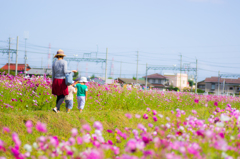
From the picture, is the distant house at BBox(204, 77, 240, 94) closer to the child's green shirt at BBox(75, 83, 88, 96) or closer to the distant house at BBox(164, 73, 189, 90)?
the distant house at BBox(164, 73, 189, 90)

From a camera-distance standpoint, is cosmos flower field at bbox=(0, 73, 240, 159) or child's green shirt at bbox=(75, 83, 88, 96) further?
child's green shirt at bbox=(75, 83, 88, 96)

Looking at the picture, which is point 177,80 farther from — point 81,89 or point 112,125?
point 112,125

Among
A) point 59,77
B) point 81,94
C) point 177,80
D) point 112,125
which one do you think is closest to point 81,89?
point 81,94

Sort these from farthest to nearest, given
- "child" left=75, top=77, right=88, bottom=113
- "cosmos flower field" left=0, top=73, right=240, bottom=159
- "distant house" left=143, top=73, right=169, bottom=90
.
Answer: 1. "distant house" left=143, top=73, right=169, bottom=90
2. "child" left=75, top=77, right=88, bottom=113
3. "cosmos flower field" left=0, top=73, right=240, bottom=159

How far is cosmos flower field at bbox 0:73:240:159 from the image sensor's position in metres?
2.55

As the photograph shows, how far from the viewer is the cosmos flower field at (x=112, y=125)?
2.55 metres

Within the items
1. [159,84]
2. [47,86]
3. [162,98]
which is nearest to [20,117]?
[47,86]

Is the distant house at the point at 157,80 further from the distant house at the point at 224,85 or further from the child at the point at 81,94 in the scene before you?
the child at the point at 81,94

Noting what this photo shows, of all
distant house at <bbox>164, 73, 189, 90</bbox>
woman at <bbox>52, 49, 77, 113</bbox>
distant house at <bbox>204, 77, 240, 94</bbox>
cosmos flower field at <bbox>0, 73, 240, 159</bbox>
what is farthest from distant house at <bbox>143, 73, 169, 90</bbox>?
woman at <bbox>52, 49, 77, 113</bbox>

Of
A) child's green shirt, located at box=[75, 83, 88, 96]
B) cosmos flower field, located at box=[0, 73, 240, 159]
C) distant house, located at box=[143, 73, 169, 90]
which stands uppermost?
distant house, located at box=[143, 73, 169, 90]

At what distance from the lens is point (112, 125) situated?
706cm

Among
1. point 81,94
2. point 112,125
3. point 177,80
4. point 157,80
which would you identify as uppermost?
point 177,80

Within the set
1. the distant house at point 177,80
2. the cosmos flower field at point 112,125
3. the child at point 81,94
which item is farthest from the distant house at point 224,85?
the child at point 81,94

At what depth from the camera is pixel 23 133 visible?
228 inches
